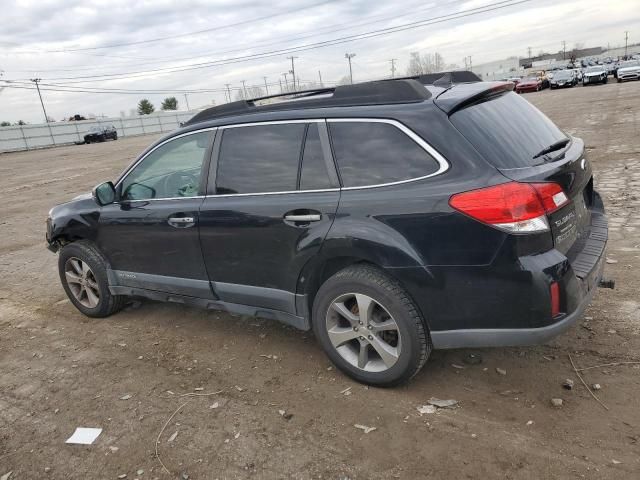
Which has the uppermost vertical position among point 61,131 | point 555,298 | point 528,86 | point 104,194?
point 61,131

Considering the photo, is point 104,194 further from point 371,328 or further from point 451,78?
point 451,78

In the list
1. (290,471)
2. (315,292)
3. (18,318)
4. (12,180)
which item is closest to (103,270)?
(18,318)

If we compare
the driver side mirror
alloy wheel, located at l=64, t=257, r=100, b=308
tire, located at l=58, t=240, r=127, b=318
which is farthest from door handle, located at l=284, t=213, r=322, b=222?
alloy wheel, located at l=64, t=257, r=100, b=308

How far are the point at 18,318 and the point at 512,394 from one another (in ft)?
15.5

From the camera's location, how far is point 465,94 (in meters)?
3.21

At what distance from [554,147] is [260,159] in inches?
75.8

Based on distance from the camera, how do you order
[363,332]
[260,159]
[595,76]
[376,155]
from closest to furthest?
[376,155] < [363,332] < [260,159] < [595,76]

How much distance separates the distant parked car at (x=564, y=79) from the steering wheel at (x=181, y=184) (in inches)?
1825

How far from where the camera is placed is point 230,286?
388 centimetres

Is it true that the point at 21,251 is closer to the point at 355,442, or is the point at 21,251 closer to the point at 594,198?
the point at 355,442

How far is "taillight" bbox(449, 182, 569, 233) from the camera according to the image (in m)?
2.71

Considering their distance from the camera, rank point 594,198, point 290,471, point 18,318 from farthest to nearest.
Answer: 1. point 18,318
2. point 594,198
3. point 290,471

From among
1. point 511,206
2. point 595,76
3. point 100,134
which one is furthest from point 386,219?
point 100,134

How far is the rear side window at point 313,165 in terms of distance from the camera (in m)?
→ 3.33
